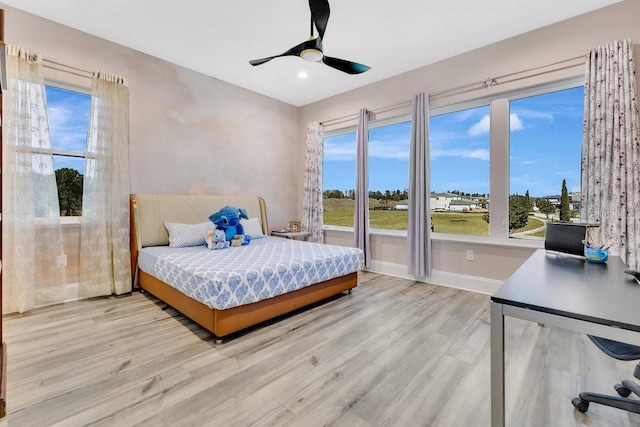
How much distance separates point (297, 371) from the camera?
1.85 m

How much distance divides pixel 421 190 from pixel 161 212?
3353mm

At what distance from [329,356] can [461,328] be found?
123cm

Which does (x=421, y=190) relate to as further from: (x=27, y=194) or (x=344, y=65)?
(x=27, y=194)

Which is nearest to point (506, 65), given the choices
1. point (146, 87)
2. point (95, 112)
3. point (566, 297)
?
point (566, 297)

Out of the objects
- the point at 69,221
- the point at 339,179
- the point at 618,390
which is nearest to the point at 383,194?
the point at 339,179

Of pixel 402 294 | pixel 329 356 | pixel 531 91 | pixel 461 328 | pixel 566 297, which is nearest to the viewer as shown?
pixel 566 297

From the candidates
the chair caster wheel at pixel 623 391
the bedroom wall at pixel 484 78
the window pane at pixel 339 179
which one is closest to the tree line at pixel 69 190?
the window pane at pixel 339 179

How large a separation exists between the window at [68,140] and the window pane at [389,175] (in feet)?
12.4

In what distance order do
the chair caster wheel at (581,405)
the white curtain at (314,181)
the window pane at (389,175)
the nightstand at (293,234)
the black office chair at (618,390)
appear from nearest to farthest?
the black office chair at (618,390), the chair caster wheel at (581,405), the window pane at (389,175), the nightstand at (293,234), the white curtain at (314,181)

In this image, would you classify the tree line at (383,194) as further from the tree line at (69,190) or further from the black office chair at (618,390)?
the tree line at (69,190)

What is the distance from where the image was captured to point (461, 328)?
97.3 inches

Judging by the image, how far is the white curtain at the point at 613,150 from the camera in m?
2.49

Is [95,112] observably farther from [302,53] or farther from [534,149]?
[534,149]

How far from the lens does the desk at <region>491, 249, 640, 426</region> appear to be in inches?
35.2
